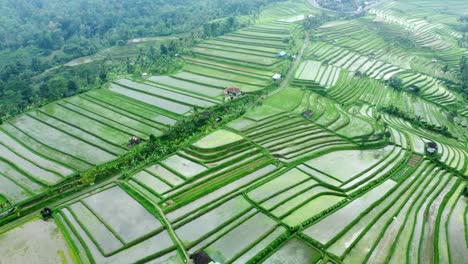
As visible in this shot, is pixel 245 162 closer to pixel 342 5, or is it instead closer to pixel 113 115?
pixel 113 115

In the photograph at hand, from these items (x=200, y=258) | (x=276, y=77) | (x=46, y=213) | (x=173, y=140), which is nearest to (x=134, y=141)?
(x=173, y=140)

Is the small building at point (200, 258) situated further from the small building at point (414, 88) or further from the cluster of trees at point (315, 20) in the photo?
the cluster of trees at point (315, 20)

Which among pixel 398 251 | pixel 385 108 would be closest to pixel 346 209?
pixel 398 251

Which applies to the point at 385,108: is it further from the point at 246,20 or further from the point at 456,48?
the point at 246,20

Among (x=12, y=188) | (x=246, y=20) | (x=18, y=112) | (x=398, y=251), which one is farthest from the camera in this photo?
(x=246, y=20)

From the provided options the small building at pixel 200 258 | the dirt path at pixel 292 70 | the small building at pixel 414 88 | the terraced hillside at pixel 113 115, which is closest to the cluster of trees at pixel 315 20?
the dirt path at pixel 292 70

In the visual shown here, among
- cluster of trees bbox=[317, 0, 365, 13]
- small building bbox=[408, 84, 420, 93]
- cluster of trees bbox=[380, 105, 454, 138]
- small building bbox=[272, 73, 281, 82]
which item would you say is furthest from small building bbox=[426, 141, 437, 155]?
cluster of trees bbox=[317, 0, 365, 13]

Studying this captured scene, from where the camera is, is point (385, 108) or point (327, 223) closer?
point (327, 223)

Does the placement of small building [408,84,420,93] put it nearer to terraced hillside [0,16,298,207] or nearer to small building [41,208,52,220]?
terraced hillside [0,16,298,207]
